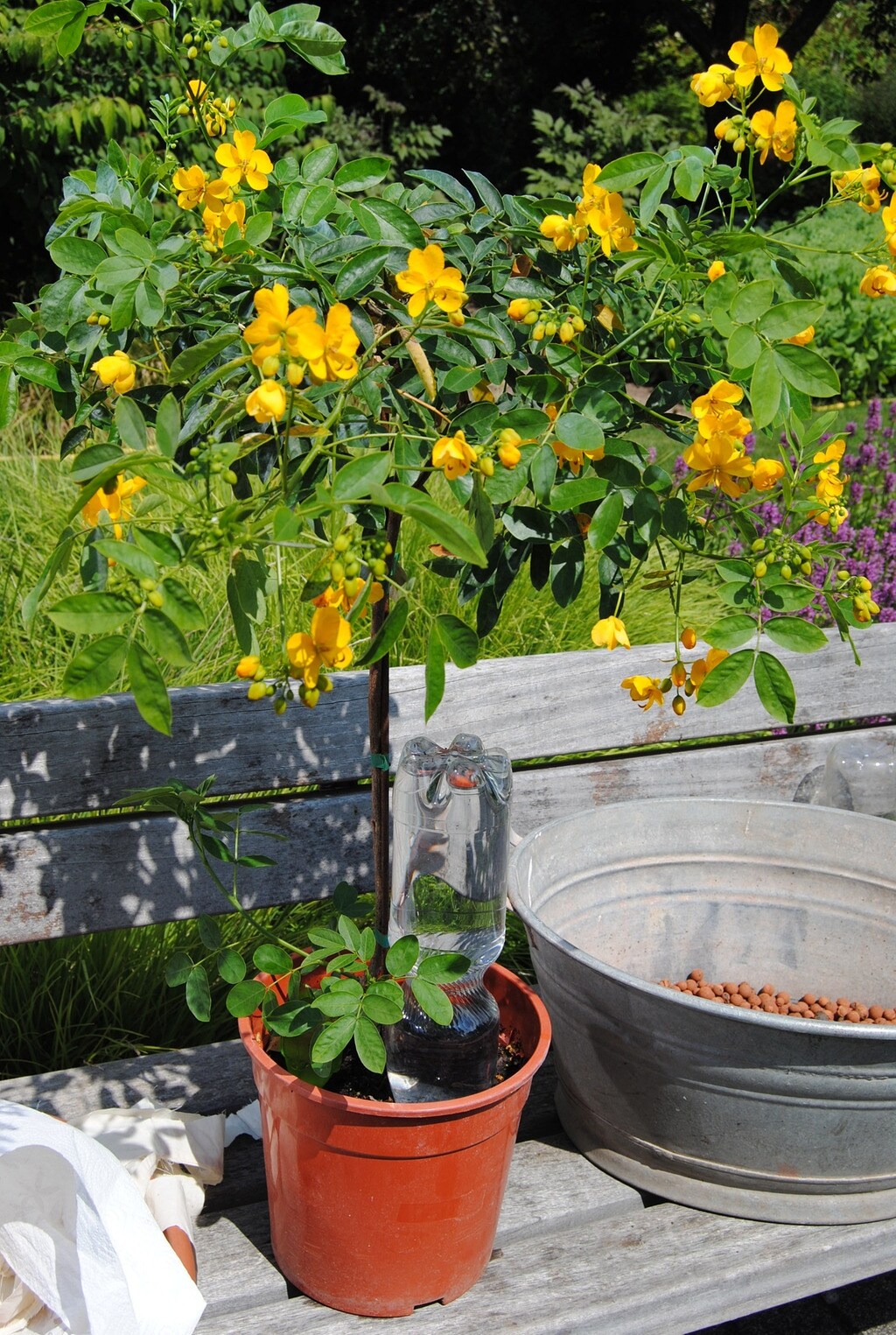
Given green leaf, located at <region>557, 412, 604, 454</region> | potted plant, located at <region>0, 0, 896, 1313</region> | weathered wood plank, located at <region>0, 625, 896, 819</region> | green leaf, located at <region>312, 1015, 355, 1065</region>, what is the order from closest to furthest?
potted plant, located at <region>0, 0, 896, 1313</region> < green leaf, located at <region>557, 412, 604, 454</region> < green leaf, located at <region>312, 1015, 355, 1065</region> < weathered wood plank, located at <region>0, 625, 896, 819</region>

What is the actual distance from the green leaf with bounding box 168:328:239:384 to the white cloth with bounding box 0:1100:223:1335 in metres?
0.69

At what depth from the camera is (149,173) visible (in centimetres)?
A: 104

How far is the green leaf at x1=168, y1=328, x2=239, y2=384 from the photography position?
0.83 meters

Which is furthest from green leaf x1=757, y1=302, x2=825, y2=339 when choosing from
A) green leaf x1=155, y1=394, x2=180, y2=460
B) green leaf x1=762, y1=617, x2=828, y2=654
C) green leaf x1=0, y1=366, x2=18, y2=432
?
green leaf x1=0, y1=366, x2=18, y2=432

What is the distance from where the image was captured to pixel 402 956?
1.04m

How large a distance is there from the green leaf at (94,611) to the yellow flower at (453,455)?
22cm

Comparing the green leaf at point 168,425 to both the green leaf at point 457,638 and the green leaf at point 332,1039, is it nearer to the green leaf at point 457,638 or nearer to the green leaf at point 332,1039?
the green leaf at point 457,638

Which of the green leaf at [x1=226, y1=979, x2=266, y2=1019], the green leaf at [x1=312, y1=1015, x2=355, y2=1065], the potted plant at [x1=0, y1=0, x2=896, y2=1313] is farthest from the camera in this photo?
the green leaf at [x1=226, y1=979, x2=266, y2=1019]

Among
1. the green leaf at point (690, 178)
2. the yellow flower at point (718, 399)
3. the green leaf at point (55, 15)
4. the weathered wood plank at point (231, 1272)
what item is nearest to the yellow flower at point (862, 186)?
the green leaf at point (690, 178)

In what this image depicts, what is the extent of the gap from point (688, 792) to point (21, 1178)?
116 centimetres

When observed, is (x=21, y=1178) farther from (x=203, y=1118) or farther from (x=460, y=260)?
(x=460, y=260)

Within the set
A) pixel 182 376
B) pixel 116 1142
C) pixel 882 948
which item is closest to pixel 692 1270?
pixel 882 948

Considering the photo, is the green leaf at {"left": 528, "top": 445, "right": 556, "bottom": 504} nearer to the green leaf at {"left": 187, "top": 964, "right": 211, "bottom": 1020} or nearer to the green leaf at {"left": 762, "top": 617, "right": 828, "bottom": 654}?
the green leaf at {"left": 762, "top": 617, "right": 828, "bottom": 654}

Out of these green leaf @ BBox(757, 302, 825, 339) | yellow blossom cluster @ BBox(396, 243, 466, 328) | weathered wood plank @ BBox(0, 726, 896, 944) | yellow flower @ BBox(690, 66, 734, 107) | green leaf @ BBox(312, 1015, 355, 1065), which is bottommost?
weathered wood plank @ BBox(0, 726, 896, 944)
